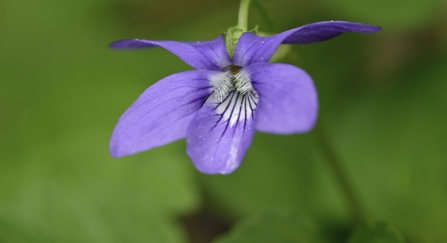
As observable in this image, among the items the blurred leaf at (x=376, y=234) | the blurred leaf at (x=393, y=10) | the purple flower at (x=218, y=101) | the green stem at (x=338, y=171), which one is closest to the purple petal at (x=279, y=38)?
the purple flower at (x=218, y=101)

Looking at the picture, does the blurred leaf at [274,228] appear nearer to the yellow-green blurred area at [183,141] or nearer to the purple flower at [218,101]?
the yellow-green blurred area at [183,141]

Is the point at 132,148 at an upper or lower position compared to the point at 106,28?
lower

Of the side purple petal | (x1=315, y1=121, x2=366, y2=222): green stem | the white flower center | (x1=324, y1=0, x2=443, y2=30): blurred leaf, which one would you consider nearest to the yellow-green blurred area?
(x1=324, y1=0, x2=443, y2=30): blurred leaf

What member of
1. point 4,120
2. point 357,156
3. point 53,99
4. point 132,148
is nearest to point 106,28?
point 53,99

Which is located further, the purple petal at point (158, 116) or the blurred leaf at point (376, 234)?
the blurred leaf at point (376, 234)

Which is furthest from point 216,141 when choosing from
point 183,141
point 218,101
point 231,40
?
point 183,141

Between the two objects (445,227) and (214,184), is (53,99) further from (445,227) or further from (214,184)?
(445,227)

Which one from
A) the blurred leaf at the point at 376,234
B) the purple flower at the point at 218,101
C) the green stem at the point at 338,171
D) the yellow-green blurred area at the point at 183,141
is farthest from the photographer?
the yellow-green blurred area at the point at 183,141
